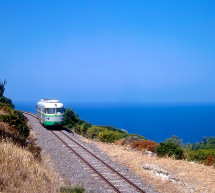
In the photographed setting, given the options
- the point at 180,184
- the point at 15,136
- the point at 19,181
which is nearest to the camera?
the point at 19,181

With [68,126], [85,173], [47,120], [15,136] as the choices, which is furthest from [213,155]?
[68,126]

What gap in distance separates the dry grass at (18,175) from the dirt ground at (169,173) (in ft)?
16.7

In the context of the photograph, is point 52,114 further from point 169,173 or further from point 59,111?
point 169,173

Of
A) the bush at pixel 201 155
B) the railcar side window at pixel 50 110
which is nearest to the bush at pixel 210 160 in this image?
the bush at pixel 201 155

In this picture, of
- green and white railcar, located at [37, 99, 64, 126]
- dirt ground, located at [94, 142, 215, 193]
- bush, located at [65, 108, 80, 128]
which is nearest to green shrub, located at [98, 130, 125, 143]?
green and white railcar, located at [37, 99, 64, 126]

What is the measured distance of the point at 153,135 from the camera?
169000mm

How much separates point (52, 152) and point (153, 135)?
158 metres

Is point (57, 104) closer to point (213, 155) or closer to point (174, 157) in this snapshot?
point (174, 157)

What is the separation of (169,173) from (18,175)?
778 cm

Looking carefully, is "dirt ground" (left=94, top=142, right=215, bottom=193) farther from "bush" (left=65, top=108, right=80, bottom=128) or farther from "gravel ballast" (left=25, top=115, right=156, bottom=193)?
"bush" (left=65, top=108, right=80, bottom=128)

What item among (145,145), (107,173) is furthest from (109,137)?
(107,173)

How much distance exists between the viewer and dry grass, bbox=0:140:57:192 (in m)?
6.83

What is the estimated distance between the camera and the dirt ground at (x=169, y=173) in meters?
10.5

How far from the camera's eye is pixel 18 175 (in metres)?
7.57
